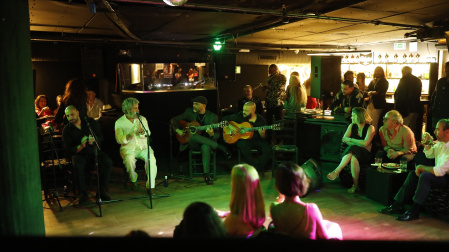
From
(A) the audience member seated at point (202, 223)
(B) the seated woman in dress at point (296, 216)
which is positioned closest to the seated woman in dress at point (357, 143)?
(B) the seated woman in dress at point (296, 216)

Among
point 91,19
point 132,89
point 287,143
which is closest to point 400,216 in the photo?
point 287,143

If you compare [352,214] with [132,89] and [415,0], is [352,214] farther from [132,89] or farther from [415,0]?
[132,89]

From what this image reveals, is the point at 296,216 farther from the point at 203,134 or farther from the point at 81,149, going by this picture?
the point at 203,134

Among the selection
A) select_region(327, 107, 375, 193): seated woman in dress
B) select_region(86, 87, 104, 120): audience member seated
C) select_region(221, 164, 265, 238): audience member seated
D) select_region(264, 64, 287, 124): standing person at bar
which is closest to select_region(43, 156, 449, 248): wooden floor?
select_region(327, 107, 375, 193): seated woman in dress

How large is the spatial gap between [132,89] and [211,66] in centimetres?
257

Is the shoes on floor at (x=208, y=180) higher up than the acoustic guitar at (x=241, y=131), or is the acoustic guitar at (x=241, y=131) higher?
the acoustic guitar at (x=241, y=131)

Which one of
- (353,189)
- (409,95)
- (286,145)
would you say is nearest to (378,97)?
(409,95)

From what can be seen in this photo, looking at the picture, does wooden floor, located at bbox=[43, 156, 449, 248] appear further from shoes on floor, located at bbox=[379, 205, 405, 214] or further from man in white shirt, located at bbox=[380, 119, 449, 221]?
man in white shirt, located at bbox=[380, 119, 449, 221]

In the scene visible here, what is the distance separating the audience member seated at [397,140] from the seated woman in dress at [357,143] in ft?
0.76

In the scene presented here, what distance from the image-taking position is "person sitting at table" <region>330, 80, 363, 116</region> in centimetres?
686

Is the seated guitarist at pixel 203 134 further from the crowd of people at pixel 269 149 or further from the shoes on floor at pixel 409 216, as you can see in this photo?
the shoes on floor at pixel 409 216

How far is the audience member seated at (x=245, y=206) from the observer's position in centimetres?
269

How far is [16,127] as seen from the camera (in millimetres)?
2770

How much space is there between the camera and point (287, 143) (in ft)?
24.1
